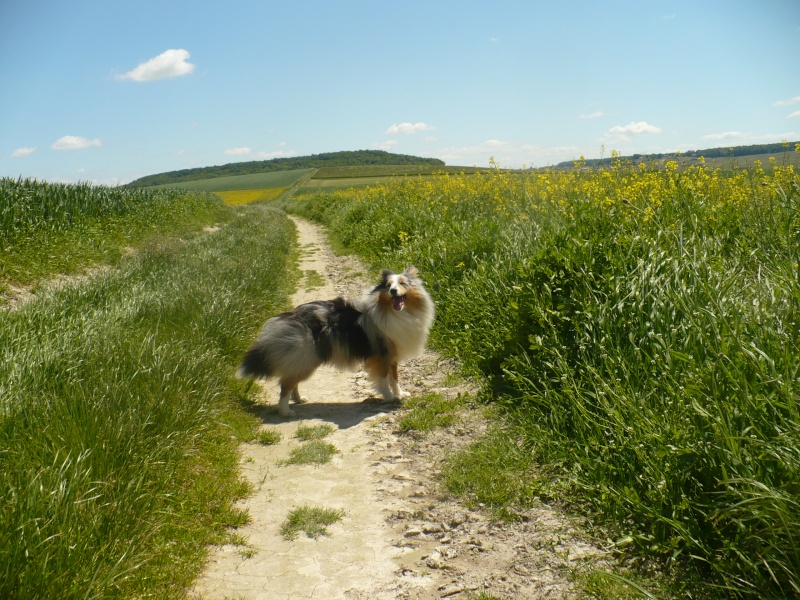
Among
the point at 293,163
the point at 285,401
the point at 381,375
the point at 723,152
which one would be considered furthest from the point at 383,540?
the point at 293,163

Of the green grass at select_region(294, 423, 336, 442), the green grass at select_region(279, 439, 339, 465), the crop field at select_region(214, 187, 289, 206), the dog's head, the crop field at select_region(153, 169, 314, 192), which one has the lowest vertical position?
the green grass at select_region(294, 423, 336, 442)

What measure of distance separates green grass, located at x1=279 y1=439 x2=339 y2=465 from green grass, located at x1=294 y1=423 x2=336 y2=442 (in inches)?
6.1

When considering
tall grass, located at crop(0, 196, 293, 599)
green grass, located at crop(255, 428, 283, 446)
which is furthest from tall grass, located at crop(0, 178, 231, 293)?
green grass, located at crop(255, 428, 283, 446)

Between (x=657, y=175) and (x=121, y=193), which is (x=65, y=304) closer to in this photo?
(x=657, y=175)

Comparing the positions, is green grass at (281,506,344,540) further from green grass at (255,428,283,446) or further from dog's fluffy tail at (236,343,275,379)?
dog's fluffy tail at (236,343,275,379)

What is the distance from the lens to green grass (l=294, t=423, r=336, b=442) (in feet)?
16.7

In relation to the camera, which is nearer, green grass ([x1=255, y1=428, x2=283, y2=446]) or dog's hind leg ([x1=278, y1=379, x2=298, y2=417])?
green grass ([x1=255, y1=428, x2=283, y2=446])

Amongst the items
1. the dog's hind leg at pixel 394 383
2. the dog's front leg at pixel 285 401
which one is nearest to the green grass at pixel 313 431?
the dog's front leg at pixel 285 401

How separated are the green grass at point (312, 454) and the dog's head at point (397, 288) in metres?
1.63

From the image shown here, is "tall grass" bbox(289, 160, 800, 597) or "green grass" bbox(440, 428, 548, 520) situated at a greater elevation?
"tall grass" bbox(289, 160, 800, 597)

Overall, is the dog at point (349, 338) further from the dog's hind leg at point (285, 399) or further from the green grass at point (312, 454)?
the green grass at point (312, 454)

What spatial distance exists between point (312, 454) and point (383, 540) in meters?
1.32

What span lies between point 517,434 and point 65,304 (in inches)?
177

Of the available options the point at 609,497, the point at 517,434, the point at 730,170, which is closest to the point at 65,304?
the point at 517,434
